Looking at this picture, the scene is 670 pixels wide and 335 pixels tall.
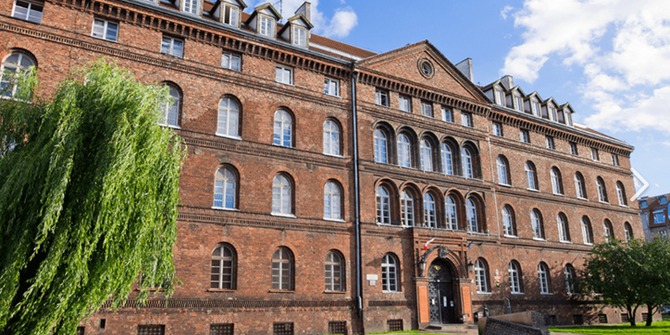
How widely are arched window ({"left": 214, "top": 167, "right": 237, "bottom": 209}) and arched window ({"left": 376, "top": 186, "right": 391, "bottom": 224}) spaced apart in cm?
744

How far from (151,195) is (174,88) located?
31.4 feet

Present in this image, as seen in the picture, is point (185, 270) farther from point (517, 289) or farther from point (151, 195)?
point (517, 289)

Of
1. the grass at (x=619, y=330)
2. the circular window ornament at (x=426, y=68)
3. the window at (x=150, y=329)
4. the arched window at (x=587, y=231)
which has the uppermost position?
the circular window ornament at (x=426, y=68)

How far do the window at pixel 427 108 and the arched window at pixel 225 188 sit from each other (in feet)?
38.5

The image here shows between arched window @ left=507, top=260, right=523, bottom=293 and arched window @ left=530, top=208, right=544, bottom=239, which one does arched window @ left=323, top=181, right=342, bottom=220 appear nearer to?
arched window @ left=507, top=260, right=523, bottom=293

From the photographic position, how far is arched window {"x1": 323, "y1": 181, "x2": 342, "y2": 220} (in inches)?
917

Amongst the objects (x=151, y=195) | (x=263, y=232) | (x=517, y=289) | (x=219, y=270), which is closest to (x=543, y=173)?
(x=517, y=289)

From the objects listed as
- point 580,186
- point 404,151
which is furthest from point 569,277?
point 404,151

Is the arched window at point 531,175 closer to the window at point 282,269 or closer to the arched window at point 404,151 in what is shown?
the arched window at point 404,151

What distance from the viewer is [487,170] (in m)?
29.3

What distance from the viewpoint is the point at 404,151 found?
26.7m

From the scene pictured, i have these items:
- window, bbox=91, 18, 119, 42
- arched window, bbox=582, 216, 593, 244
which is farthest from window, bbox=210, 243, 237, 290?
arched window, bbox=582, 216, 593, 244

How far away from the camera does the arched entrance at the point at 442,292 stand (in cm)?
2508

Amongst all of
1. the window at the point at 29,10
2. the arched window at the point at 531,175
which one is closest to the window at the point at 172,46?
the window at the point at 29,10
